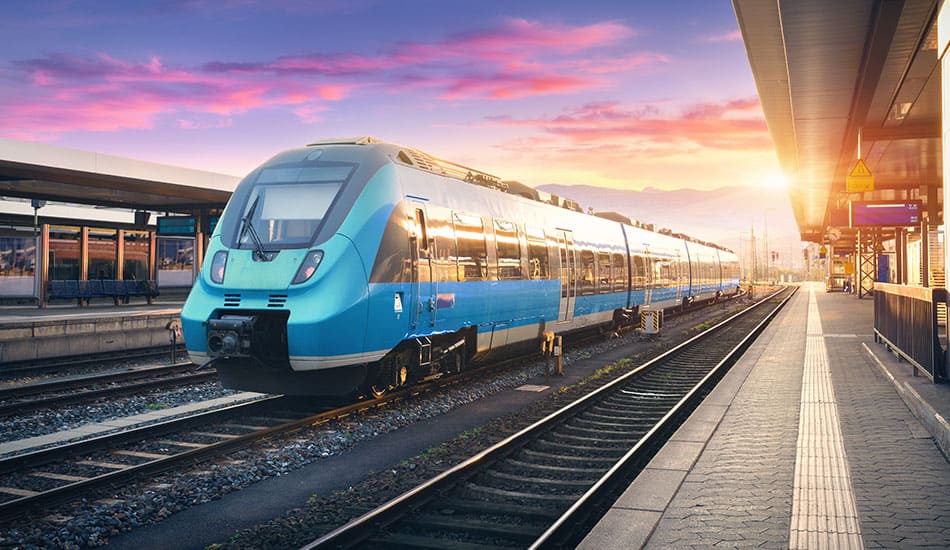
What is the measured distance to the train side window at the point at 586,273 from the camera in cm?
1855

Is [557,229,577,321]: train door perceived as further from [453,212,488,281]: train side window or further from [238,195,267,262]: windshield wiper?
[238,195,267,262]: windshield wiper

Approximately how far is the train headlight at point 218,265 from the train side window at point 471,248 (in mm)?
3665

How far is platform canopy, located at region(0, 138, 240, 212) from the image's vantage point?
19734mm

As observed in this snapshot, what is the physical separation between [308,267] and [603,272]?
12.5 meters

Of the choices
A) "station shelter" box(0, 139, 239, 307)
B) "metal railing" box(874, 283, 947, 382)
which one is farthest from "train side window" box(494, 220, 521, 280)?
"station shelter" box(0, 139, 239, 307)

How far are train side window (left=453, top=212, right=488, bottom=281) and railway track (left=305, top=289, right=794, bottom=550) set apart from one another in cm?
274

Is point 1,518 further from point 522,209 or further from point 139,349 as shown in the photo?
point 139,349

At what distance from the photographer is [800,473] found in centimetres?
718

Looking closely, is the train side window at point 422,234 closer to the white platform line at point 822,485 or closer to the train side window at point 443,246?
the train side window at point 443,246

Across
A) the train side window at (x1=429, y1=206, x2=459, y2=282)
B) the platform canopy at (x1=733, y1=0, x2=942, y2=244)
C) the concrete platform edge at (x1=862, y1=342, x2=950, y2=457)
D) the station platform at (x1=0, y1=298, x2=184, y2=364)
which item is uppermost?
the platform canopy at (x1=733, y1=0, x2=942, y2=244)

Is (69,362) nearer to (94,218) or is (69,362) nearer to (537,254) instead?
(537,254)

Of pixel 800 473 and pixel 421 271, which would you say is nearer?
pixel 800 473

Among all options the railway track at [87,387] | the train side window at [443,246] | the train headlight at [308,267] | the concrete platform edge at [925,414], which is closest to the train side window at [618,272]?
the concrete platform edge at [925,414]

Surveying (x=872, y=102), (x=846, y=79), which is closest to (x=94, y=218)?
(x=846, y=79)
